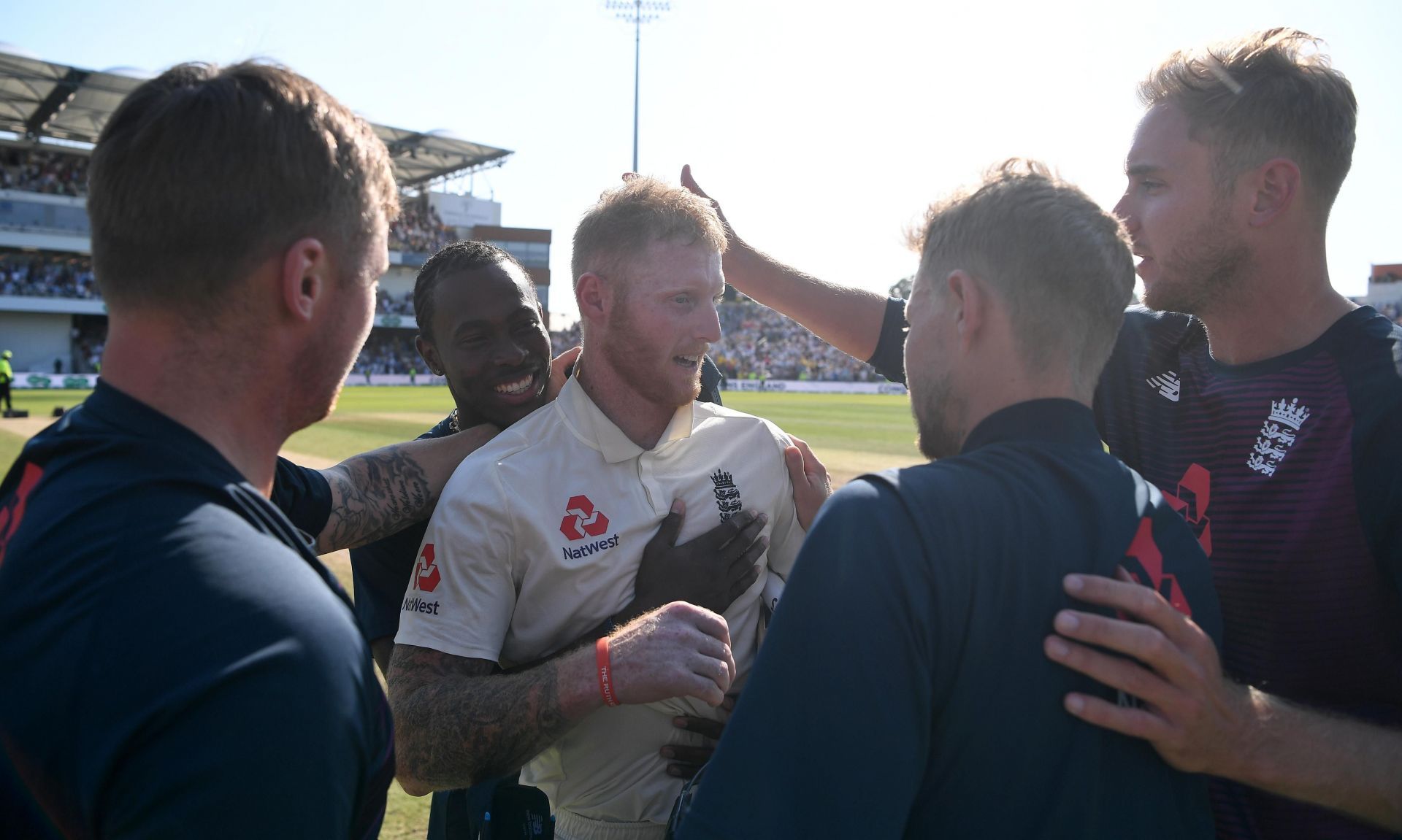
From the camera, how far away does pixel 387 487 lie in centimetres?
305

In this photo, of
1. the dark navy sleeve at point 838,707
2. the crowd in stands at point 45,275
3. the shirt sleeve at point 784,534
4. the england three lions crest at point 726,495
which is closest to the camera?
the dark navy sleeve at point 838,707

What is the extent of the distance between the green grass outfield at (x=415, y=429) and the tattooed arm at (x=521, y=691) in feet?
6.63

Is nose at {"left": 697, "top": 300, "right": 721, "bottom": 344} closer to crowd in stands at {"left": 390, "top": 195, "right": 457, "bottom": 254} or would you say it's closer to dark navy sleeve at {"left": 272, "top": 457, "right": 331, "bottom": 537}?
dark navy sleeve at {"left": 272, "top": 457, "right": 331, "bottom": 537}

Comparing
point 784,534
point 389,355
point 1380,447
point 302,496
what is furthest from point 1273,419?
point 389,355

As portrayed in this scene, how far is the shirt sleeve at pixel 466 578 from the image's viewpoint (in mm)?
2580

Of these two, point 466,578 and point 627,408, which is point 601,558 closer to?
point 466,578

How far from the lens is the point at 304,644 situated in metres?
1.28

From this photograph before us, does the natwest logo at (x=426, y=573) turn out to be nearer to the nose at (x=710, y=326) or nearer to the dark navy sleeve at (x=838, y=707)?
the nose at (x=710, y=326)

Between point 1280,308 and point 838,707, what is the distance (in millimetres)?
2015

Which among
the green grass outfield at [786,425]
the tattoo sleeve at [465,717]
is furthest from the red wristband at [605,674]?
the green grass outfield at [786,425]

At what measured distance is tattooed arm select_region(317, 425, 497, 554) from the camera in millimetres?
2924

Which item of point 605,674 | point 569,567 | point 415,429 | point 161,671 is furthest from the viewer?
point 415,429

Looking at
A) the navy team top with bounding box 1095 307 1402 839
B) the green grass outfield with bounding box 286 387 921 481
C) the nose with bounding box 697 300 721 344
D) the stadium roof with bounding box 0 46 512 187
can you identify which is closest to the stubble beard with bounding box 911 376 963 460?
the navy team top with bounding box 1095 307 1402 839

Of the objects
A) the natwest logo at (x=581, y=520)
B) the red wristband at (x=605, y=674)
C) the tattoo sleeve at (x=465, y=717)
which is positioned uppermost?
the natwest logo at (x=581, y=520)
